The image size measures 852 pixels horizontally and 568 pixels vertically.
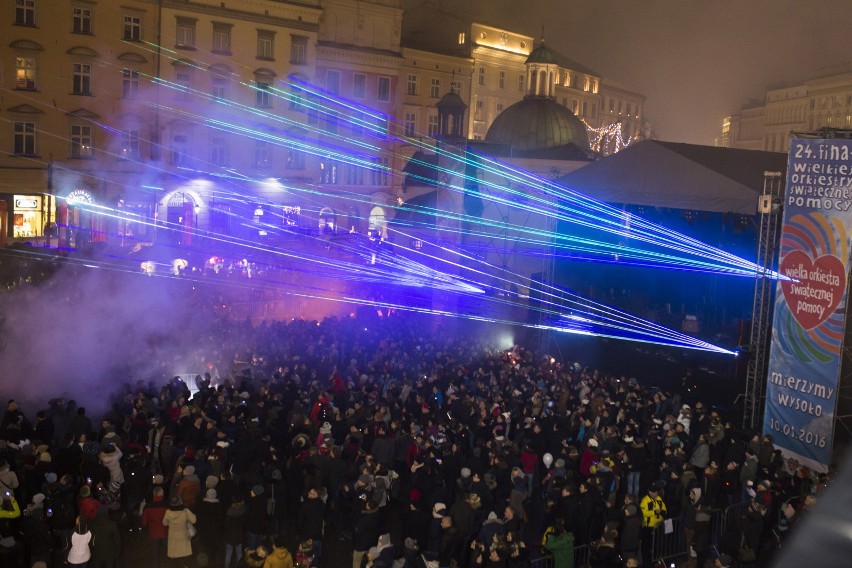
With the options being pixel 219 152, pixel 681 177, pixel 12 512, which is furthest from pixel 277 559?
pixel 219 152

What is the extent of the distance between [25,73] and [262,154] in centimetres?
998

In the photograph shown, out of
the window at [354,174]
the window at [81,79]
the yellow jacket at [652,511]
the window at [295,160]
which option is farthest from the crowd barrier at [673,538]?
the window at [354,174]

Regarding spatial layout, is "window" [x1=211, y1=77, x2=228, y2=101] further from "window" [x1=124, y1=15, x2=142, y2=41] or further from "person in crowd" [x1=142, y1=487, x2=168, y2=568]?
"person in crowd" [x1=142, y1=487, x2=168, y2=568]

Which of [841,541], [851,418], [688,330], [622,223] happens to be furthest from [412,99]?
[841,541]

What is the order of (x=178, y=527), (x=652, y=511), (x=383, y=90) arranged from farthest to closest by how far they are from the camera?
(x=383, y=90)
(x=652, y=511)
(x=178, y=527)

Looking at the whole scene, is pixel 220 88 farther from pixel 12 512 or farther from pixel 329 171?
pixel 12 512

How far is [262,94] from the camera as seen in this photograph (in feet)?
123

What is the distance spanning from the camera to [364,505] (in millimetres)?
8914

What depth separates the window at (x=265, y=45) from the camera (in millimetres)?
37219

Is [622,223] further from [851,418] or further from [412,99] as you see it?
[412,99]

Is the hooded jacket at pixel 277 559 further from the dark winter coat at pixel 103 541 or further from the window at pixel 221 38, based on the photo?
the window at pixel 221 38

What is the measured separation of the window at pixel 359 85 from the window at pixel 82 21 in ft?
44.5

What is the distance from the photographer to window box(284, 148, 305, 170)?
3900 cm

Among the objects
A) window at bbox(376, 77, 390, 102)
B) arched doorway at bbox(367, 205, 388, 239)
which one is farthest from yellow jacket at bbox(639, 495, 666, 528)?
window at bbox(376, 77, 390, 102)
